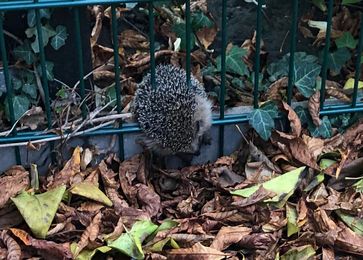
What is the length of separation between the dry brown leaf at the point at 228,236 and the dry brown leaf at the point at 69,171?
880 millimetres

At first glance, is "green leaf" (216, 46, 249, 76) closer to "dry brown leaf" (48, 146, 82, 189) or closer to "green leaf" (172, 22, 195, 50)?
"green leaf" (172, 22, 195, 50)

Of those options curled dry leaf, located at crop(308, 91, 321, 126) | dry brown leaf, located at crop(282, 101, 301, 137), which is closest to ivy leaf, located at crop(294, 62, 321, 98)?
curled dry leaf, located at crop(308, 91, 321, 126)

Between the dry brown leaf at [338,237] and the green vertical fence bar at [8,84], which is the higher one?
the green vertical fence bar at [8,84]

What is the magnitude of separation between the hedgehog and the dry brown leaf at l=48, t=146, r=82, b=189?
38 centimetres

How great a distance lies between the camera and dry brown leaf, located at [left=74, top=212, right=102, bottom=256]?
12.1 feet

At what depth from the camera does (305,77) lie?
441 cm

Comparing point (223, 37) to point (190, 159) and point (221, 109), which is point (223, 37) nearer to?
point (221, 109)

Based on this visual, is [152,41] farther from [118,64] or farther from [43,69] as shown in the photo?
[43,69]

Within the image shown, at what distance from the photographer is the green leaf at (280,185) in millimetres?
4020

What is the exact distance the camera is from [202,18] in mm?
4461

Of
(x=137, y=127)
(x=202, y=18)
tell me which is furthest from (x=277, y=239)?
(x=202, y=18)

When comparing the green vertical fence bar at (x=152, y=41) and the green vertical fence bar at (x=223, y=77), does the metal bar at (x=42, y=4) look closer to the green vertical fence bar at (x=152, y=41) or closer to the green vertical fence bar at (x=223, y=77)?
the green vertical fence bar at (x=152, y=41)

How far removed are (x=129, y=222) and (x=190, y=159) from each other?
71 cm

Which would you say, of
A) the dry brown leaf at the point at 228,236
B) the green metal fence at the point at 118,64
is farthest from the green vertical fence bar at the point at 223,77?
the dry brown leaf at the point at 228,236
